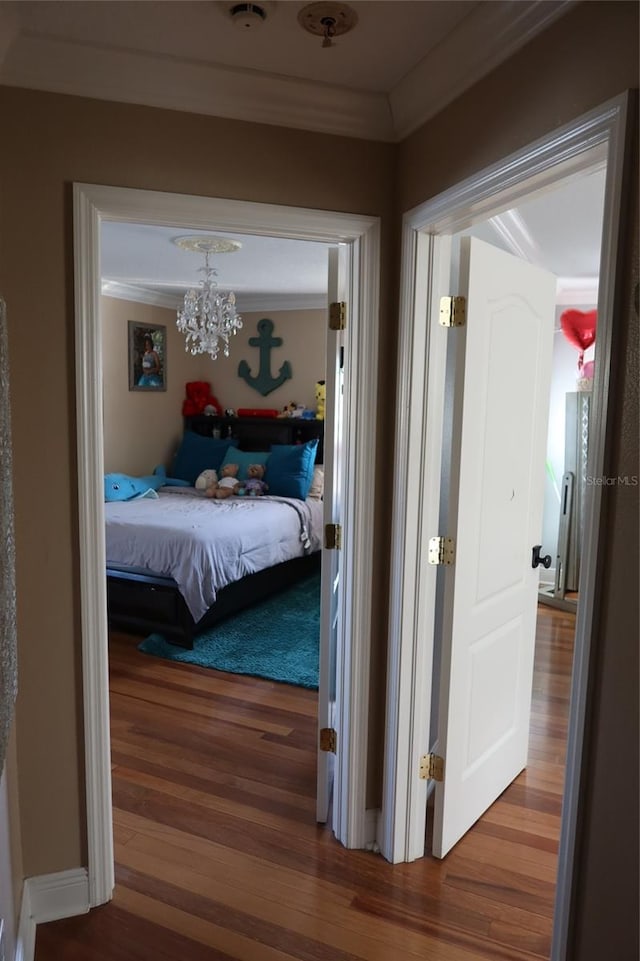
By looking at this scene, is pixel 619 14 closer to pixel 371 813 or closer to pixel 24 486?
pixel 24 486

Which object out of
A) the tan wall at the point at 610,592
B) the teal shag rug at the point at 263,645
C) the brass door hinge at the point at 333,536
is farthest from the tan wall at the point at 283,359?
the tan wall at the point at 610,592

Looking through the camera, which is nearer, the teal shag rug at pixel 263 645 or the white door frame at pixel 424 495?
the white door frame at pixel 424 495

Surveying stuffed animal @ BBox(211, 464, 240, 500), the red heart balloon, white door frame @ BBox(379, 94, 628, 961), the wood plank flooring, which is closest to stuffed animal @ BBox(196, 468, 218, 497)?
stuffed animal @ BBox(211, 464, 240, 500)

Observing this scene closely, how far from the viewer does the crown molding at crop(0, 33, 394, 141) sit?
5.29ft

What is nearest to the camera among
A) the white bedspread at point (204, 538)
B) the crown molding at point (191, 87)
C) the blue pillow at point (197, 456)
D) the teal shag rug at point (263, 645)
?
the crown molding at point (191, 87)

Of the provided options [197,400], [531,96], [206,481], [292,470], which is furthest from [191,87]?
[197,400]

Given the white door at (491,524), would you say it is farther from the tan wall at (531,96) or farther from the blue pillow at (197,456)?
the blue pillow at (197,456)

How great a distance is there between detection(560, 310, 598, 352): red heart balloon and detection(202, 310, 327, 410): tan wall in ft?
6.78

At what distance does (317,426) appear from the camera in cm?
588

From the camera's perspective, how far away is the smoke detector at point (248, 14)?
1.41 m

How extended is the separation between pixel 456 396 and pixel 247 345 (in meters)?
4.50

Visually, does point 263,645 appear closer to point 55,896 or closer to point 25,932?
point 55,896

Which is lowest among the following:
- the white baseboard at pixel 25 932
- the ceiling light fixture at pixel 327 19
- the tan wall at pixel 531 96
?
the white baseboard at pixel 25 932

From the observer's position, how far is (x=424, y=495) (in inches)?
79.9
